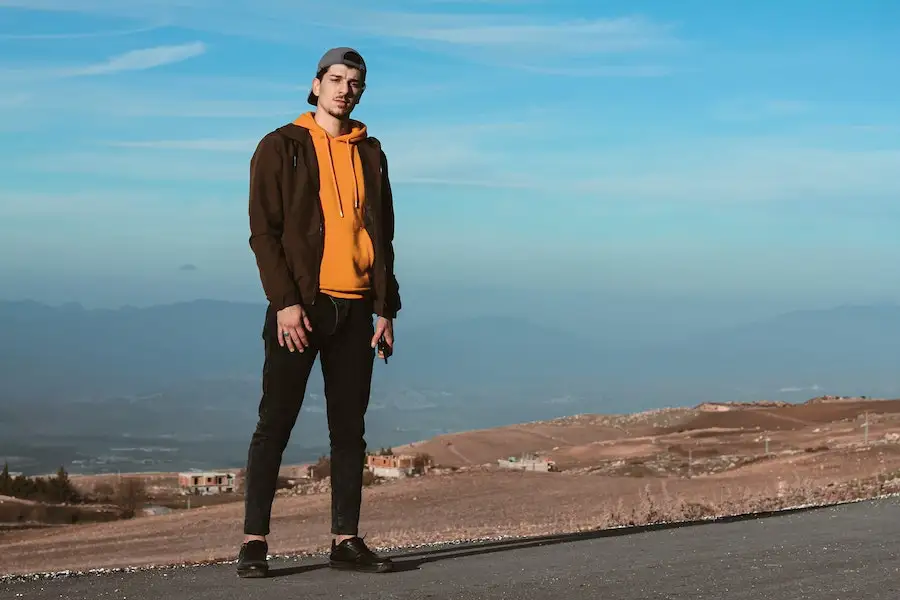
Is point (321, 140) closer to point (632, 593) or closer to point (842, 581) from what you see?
point (632, 593)

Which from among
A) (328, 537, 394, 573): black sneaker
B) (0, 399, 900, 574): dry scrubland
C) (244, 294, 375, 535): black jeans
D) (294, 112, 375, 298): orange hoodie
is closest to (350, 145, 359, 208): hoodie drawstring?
(294, 112, 375, 298): orange hoodie

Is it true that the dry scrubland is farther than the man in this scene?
Yes

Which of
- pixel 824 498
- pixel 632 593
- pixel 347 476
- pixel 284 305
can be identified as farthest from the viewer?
pixel 824 498

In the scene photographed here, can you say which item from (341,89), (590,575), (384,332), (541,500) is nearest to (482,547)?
(590,575)

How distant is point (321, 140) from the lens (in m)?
A: 6.78

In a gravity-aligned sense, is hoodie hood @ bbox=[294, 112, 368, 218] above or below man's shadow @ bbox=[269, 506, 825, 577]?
above

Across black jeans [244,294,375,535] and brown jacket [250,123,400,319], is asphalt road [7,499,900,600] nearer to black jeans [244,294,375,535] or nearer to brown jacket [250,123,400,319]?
black jeans [244,294,375,535]

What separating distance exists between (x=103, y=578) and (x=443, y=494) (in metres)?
15.9

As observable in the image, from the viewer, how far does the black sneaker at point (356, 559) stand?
268 inches

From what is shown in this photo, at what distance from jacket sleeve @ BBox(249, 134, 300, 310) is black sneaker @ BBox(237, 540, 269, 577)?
1220 mm

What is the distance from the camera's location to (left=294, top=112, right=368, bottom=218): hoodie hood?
677 cm

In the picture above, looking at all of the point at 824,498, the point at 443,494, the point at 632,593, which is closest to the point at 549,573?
the point at 632,593

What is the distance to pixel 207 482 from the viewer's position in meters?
38.0

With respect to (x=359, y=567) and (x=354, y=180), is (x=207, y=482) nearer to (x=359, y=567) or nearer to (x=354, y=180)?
(x=359, y=567)
